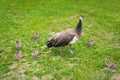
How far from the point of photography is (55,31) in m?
15.4

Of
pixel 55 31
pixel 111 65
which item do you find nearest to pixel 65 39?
pixel 111 65

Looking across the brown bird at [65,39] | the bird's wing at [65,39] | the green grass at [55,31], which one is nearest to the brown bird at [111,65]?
the green grass at [55,31]

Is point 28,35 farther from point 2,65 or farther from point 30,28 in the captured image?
point 2,65

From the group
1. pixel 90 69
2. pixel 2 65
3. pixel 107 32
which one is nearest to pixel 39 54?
pixel 2 65

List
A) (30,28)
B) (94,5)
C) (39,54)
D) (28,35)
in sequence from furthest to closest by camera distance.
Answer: (94,5) < (30,28) < (28,35) < (39,54)

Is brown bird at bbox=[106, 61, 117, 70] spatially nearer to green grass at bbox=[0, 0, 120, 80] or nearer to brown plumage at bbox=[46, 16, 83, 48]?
green grass at bbox=[0, 0, 120, 80]

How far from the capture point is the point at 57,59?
11984mm

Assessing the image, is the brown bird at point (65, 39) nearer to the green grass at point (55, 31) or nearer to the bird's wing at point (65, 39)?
the bird's wing at point (65, 39)

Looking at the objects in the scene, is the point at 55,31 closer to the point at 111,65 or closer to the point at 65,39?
the point at 65,39

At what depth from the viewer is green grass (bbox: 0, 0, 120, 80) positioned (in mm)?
11141

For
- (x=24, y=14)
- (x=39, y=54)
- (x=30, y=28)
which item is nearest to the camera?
(x=39, y=54)

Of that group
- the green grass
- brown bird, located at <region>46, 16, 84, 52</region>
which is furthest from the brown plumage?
the green grass

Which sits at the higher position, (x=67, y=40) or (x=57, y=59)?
(x=67, y=40)

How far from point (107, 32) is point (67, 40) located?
4596 mm
